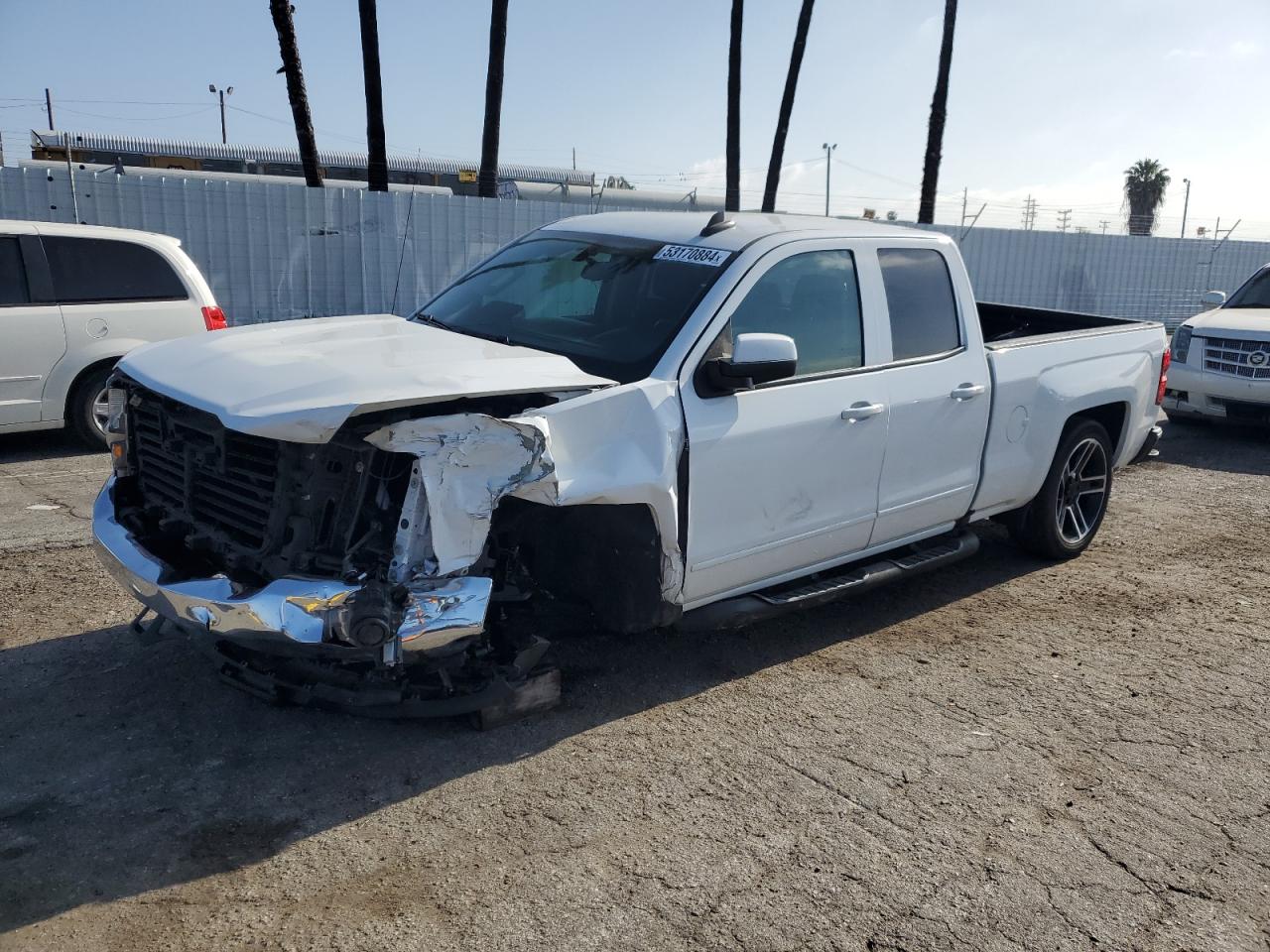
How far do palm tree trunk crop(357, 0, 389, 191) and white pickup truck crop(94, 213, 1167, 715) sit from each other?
14.1 meters

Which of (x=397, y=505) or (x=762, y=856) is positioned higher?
(x=397, y=505)

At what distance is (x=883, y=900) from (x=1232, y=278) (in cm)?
2802

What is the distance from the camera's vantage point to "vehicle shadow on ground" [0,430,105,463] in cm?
810

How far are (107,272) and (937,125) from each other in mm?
22701

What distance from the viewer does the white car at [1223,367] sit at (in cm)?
1004

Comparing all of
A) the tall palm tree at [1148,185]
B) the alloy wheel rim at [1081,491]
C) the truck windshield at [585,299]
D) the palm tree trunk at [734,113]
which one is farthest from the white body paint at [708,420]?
the tall palm tree at [1148,185]

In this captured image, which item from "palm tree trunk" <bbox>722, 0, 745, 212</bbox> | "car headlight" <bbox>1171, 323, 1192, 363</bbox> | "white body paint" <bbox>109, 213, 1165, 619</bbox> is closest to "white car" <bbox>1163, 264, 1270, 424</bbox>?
"car headlight" <bbox>1171, 323, 1192, 363</bbox>

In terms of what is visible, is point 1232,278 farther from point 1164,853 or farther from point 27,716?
point 27,716

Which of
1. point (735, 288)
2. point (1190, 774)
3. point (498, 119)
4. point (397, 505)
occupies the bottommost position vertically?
point (1190, 774)

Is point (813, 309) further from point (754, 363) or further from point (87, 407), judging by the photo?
point (87, 407)

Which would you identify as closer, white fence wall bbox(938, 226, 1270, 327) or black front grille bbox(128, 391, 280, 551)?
black front grille bbox(128, 391, 280, 551)

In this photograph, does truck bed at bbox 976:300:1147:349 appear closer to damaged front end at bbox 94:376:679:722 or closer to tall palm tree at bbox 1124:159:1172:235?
damaged front end at bbox 94:376:679:722

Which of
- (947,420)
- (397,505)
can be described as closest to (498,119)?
(947,420)

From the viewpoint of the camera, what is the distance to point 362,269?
16172 millimetres
